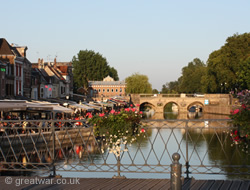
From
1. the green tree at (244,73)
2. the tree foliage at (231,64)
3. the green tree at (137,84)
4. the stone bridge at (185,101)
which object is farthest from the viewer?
the green tree at (137,84)

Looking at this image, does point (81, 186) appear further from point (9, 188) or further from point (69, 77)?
point (69, 77)

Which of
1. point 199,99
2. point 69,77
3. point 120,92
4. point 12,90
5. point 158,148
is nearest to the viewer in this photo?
point 158,148

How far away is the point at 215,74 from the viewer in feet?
270

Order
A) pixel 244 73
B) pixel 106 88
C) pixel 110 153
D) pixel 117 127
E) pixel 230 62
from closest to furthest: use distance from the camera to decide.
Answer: pixel 117 127, pixel 110 153, pixel 244 73, pixel 230 62, pixel 106 88

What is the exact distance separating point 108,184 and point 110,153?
2018 cm

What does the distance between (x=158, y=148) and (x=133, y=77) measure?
79.0m

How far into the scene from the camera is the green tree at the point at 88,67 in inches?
5153

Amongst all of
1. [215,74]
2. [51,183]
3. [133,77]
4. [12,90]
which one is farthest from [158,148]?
[133,77]

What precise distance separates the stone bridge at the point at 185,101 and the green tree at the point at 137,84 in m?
6.62

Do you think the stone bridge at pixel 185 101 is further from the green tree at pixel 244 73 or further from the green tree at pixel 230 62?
the green tree at pixel 244 73

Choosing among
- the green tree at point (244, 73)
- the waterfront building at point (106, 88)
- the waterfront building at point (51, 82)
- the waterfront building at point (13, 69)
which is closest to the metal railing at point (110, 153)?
the waterfront building at point (13, 69)

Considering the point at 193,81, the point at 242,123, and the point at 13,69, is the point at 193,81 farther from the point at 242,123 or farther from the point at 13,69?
the point at 242,123

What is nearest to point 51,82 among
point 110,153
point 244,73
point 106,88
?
point 244,73

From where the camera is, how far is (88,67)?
132 metres
